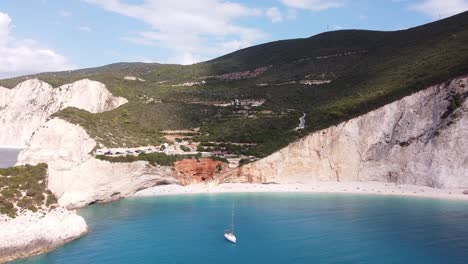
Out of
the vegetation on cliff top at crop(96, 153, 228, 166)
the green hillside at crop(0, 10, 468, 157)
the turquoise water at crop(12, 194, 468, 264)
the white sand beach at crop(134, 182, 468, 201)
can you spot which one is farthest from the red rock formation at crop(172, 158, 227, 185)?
the turquoise water at crop(12, 194, 468, 264)

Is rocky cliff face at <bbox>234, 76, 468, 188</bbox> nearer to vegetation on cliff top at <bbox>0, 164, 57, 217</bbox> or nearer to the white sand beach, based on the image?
the white sand beach

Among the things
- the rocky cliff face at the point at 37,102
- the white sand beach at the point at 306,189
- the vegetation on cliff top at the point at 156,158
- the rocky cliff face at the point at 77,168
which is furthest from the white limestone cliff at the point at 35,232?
the rocky cliff face at the point at 37,102

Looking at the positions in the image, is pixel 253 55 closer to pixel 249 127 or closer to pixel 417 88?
pixel 249 127

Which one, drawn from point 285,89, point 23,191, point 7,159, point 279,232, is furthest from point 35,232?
point 285,89

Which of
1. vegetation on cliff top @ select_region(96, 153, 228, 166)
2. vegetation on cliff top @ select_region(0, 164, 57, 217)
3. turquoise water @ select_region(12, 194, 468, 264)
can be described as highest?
vegetation on cliff top @ select_region(96, 153, 228, 166)

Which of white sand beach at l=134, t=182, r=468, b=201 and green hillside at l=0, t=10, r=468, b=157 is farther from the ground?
green hillside at l=0, t=10, r=468, b=157

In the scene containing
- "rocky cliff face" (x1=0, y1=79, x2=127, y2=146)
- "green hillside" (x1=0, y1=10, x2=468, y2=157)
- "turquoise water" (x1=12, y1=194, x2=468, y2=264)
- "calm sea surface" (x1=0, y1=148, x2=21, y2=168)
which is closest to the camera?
"turquoise water" (x1=12, y1=194, x2=468, y2=264)
